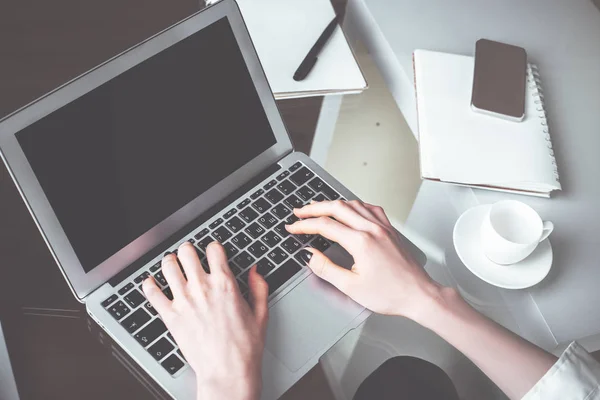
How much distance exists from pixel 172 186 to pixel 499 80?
0.52 meters

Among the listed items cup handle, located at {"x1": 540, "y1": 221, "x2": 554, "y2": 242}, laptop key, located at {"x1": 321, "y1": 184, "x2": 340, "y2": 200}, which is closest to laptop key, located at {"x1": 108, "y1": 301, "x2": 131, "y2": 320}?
laptop key, located at {"x1": 321, "y1": 184, "x2": 340, "y2": 200}

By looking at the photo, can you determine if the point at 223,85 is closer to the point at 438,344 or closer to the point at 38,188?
the point at 38,188

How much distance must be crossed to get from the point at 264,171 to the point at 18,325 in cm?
38

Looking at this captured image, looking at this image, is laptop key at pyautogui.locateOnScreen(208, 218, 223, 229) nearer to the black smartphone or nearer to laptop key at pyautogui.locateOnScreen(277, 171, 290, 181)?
laptop key at pyautogui.locateOnScreen(277, 171, 290, 181)

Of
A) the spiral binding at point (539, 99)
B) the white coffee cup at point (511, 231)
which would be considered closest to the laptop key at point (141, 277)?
the white coffee cup at point (511, 231)

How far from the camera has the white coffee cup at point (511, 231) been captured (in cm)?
70

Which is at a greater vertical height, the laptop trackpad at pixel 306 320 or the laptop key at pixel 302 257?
the laptop key at pixel 302 257

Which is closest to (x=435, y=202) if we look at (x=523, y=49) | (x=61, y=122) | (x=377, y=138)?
(x=377, y=138)

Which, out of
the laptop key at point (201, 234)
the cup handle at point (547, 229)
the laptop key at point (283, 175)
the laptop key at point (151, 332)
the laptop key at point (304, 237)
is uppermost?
the laptop key at point (283, 175)

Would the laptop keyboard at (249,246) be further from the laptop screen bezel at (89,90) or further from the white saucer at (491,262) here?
the white saucer at (491,262)

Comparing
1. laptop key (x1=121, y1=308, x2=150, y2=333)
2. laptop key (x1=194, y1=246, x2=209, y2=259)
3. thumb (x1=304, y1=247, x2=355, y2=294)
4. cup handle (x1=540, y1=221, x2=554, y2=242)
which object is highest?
laptop key (x1=194, y1=246, x2=209, y2=259)

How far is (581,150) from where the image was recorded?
2.78 feet

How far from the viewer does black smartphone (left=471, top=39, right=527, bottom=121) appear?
83 centimetres

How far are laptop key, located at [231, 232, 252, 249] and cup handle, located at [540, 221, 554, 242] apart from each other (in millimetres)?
381
